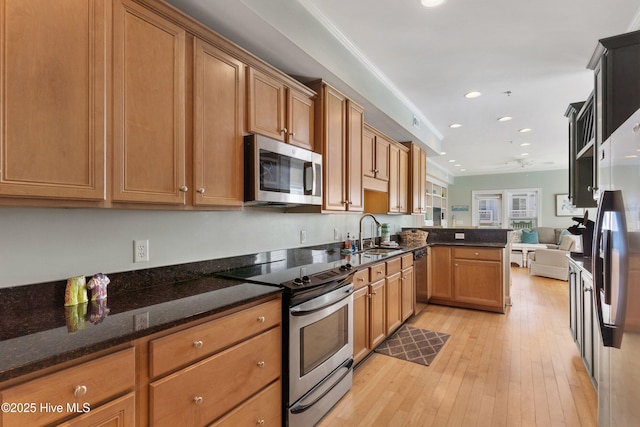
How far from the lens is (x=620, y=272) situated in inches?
49.3

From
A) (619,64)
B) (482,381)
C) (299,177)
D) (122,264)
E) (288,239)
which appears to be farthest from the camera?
(288,239)

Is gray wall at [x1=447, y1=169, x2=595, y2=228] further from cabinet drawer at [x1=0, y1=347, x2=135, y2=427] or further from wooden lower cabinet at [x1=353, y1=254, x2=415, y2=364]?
cabinet drawer at [x1=0, y1=347, x2=135, y2=427]

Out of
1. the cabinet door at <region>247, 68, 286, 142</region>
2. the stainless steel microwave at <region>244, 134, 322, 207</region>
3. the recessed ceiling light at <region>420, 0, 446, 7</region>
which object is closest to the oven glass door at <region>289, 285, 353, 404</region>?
the stainless steel microwave at <region>244, 134, 322, 207</region>

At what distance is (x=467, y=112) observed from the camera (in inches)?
168

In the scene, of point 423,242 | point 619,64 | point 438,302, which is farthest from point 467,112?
point 438,302

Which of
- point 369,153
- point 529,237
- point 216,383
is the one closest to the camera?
point 216,383

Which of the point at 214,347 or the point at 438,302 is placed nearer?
the point at 214,347

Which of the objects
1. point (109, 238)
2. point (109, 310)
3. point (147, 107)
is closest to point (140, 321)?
point (109, 310)

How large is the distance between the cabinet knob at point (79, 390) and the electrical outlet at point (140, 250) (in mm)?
841

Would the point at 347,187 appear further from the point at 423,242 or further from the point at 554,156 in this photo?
the point at 554,156

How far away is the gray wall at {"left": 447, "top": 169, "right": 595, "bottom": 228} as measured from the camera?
8938 millimetres

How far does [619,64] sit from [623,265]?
1.45m

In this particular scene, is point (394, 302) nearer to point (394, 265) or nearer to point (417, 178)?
point (394, 265)

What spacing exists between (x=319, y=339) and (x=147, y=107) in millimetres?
1630
